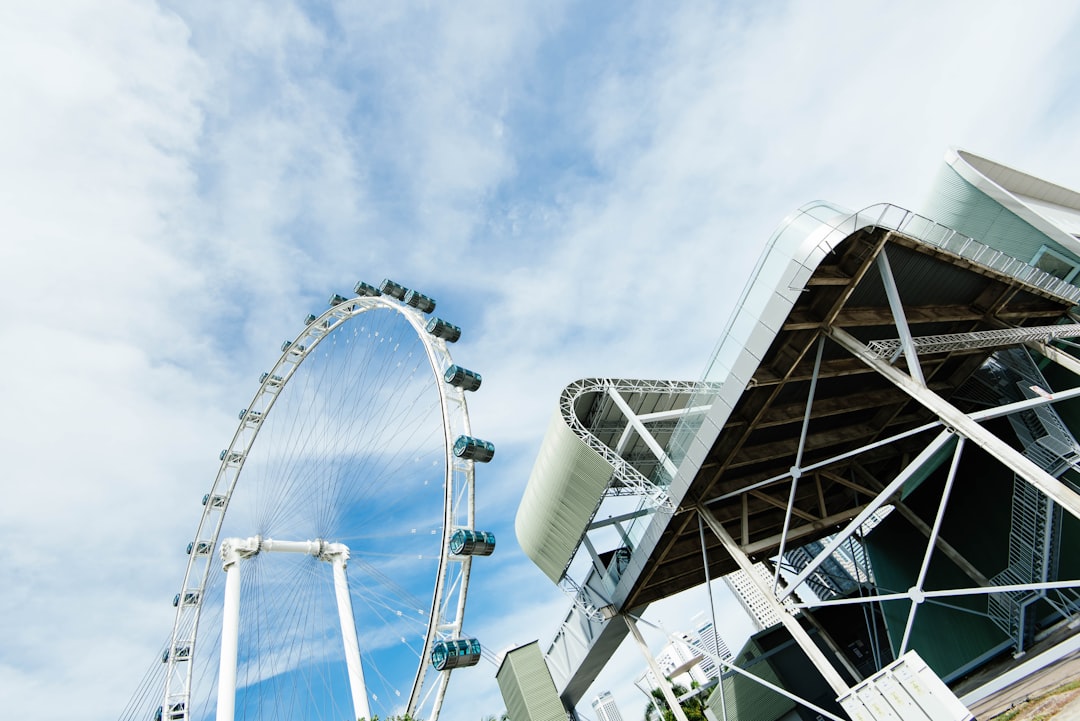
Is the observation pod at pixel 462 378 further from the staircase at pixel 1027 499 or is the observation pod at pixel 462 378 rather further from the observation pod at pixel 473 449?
the staircase at pixel 1027 499

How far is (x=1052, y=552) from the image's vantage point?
2200cm

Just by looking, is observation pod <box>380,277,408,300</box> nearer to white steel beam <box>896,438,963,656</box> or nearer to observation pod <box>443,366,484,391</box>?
observation pod <box>443,366,484,391</box>

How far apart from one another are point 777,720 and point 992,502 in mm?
17333

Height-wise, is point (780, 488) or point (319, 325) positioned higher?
point (319, 325)

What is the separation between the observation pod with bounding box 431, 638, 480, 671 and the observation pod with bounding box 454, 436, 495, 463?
8385mm

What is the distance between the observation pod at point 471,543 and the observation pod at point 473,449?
3632 mm

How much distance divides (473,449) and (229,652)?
51.4 feet

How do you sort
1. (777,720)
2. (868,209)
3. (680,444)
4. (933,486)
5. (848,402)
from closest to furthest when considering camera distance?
(868,209)
(680,444)
(848,402)
(933,486)
(777,720)

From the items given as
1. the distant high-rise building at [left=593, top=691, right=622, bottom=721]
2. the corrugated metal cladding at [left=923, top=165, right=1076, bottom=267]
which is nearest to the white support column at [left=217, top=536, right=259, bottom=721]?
the corrugated metal cladding at [left=923, top=165, right=1076, bottom=267]

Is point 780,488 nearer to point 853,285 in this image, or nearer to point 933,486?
point 933,486

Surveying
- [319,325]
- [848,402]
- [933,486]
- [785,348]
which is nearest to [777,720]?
[933,486]

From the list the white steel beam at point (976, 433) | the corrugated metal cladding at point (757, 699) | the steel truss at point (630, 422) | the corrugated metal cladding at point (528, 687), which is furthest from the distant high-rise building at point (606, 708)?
the white steel beam at point (976, 433)

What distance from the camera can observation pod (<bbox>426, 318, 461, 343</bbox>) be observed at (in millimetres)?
34906

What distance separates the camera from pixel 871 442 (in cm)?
2791
